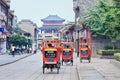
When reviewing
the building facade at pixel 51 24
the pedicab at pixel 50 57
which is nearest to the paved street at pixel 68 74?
the pedicab at pixel 50 57

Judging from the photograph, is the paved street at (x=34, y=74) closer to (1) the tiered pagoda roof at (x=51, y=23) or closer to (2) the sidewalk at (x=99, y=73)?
(2) the sidewalk at (x=99, y=73)

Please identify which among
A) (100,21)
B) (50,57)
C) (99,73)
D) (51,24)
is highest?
(51,24)

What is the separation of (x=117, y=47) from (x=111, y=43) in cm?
180

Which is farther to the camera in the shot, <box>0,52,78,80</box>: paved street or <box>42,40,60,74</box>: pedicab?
<box>42,40,60,74</box>: pedicab

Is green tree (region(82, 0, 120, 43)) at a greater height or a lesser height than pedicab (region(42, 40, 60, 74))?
greater

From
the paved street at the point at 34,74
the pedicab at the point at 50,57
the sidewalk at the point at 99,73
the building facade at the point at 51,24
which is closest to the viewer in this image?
the sidewalk at the point at 99,73

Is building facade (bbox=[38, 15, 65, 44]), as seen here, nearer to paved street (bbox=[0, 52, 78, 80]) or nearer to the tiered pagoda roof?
the tiered pagoda roof

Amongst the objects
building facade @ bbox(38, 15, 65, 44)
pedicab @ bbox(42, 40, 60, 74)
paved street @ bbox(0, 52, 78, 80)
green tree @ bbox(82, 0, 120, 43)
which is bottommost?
paved street @ bbox(0, 52, 78, 80)

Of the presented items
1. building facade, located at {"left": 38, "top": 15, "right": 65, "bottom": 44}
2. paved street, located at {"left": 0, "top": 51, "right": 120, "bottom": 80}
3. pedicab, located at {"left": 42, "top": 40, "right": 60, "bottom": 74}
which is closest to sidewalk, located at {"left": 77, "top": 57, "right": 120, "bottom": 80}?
paved street, located at {"left": 0, "top": 51, "right": 120, "bottom": 80}

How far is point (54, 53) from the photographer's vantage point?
3014cm

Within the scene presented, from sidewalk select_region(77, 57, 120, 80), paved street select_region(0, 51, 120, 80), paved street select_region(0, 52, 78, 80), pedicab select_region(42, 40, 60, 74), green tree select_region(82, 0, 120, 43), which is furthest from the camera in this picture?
green tree select_region(82, 0, 120, 43)

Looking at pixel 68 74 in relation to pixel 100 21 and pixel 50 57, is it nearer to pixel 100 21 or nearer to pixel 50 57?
pixel 50 57

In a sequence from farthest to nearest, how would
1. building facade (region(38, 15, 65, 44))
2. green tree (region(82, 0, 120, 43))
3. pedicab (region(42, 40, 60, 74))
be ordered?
building facade (region(38, 15, 65, 44)) < green tree (region(82, 0, 120, 43)) < pedicab (region(42, 40, 60, 74))

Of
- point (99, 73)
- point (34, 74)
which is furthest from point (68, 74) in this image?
point (99, 73)
